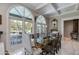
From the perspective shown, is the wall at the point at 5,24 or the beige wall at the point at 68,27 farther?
the beige wall at the point at 68,27

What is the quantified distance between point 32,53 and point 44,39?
0.35m

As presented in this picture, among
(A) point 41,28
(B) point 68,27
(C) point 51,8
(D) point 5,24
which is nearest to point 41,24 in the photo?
(A) point 41,28

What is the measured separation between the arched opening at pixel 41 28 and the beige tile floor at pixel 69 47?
40 centimetres

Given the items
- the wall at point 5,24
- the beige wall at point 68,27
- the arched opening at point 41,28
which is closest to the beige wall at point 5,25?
the wall at point 5,24

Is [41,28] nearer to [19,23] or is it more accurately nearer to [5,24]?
[19,23]

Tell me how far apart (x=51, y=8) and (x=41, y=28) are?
1.41 feet

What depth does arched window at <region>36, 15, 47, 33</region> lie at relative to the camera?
2062 mm

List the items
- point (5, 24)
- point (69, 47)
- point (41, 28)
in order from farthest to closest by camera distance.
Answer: point (41, 28) < point (69, 47) < point (5, 24)

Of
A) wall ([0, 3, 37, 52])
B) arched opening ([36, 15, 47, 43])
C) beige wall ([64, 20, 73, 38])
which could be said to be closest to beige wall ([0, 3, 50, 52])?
wall ([0, 3, 37, 52])

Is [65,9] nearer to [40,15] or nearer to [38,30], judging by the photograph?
[40,15]

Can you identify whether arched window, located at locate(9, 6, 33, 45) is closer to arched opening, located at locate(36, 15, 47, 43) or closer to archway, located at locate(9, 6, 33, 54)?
archway, located at locate(9, 6, 33, 54)

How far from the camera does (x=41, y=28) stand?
2059mm

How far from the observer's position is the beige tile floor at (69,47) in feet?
6.36

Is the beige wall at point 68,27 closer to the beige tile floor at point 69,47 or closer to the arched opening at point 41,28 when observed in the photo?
the beige tile floor at point 69,47
